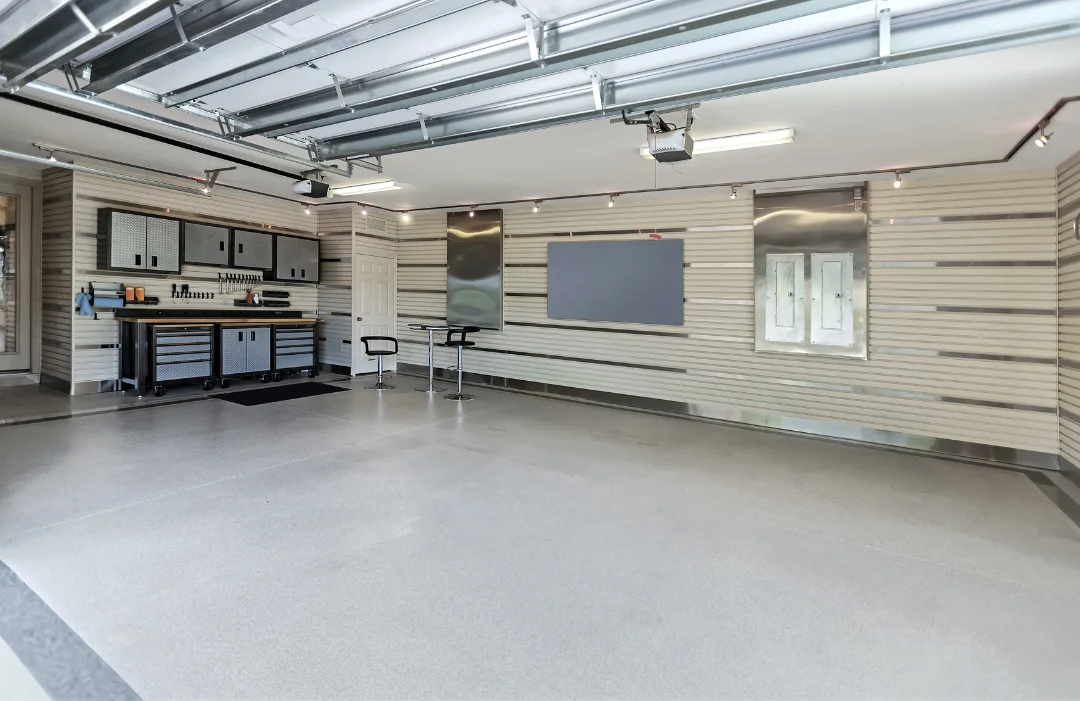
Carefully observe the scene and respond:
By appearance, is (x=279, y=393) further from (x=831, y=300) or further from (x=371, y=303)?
(x=831, y=300)

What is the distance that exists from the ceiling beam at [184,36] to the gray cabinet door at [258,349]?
16.3ft

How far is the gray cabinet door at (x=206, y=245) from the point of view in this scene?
306 inches

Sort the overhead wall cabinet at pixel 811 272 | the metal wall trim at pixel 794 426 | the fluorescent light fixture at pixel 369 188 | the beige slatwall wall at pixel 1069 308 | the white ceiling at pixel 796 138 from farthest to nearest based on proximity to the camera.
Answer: the fluorescent light fixture at pixel 369 188
the overhead wall cabinet at pixel 811 272
the metal wall trim at pixel 794 426
the beige slatwall wall at pixel 1069 308
the white ceiling at pixel 796 138

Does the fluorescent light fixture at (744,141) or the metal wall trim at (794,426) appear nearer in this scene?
the fluorescent light fixture at (744,141)

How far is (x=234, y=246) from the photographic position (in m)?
8.30

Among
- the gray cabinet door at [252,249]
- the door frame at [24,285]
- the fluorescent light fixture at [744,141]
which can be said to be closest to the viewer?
the fluorescent light fixture at [744,141]

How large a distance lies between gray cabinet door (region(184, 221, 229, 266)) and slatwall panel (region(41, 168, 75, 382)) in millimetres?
1263

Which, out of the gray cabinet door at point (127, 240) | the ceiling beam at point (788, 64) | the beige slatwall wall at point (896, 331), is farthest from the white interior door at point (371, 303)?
the ceiling beam at point (788, 64)

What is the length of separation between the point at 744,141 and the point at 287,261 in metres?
7.24

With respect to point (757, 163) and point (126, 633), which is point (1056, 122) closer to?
point (757, 163)

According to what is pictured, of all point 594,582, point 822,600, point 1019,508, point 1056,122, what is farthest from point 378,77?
point 1019,508

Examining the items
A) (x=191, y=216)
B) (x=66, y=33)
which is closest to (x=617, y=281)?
(x=66, y=33)

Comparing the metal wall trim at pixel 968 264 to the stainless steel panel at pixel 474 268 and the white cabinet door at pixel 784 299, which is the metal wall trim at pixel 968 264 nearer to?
the white cabinet door at pixel 784 299

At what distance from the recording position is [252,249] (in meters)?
8.52
